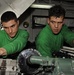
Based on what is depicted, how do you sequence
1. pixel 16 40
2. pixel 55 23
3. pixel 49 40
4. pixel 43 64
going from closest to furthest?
pixel 43 64, pixel 16 40, pixel 55 23, pixel 49 40

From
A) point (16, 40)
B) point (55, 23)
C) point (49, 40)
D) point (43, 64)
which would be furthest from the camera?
point (49, 40)

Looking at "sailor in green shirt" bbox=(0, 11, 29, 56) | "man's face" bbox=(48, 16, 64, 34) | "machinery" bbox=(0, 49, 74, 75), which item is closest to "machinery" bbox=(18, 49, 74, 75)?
"machinery" bbox=(0, 49, 74, 75)

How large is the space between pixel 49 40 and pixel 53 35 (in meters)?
0.08

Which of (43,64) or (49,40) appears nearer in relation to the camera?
(43,64)

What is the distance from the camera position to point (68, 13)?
3.81 metres

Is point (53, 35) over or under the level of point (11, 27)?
under

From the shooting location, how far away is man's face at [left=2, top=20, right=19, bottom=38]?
225cm

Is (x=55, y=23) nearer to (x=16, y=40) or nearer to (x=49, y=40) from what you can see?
(x=49, y=40)

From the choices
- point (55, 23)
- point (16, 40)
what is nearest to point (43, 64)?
point (16, 40)

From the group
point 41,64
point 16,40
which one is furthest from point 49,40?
point 41,64

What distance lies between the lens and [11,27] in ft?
7.42

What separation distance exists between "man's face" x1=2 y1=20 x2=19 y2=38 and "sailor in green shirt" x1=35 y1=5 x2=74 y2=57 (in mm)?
256

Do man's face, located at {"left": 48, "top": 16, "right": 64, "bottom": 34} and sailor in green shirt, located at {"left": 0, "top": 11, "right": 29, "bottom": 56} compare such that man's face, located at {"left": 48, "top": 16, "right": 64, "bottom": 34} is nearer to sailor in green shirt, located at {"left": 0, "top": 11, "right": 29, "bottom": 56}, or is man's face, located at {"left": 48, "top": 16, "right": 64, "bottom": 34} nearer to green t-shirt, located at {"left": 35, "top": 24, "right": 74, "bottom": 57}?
green t-shirt, located at {"left": 35, "top": 24, "right": 74, "bottom": 57}

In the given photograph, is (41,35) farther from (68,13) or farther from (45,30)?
(68,13)
